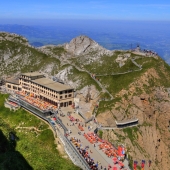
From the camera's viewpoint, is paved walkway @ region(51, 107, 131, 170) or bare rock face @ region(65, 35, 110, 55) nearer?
paved walkway @ region(51, 107, 131, 170)

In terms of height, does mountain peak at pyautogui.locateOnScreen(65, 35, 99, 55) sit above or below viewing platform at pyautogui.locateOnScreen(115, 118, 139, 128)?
above

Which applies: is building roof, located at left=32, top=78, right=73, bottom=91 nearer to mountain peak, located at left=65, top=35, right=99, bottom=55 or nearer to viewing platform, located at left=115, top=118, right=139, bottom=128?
viewing platform, located at left=115, top=118, right=139, bottom=128

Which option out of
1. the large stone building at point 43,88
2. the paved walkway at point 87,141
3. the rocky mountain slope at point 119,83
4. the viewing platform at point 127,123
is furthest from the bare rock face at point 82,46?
the viewing platform at point 127,123

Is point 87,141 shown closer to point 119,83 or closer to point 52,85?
point 52,85

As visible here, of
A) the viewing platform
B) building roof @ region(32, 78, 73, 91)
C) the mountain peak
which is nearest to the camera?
the viewing platform

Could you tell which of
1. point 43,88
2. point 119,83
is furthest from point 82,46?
point 43,88

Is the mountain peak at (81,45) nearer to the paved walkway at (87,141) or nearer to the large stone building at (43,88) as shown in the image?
the large stone building at (43,88)

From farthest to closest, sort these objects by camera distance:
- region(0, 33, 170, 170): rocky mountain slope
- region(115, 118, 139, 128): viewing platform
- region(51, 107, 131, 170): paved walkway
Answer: region(0, 33, 170, 170): rocky mountain slope, region(115, 118, 139, 128): viewing platform, region(51, 107, 131, 170): paved walkway

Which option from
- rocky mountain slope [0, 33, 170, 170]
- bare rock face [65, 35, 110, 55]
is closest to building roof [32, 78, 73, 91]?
rocky mountain slope [0, 33, 170, 170]

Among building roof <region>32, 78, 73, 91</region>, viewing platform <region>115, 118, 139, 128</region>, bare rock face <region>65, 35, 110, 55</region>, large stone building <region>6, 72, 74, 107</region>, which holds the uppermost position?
bare rock face <region>65, 35, 110, 55</region>
